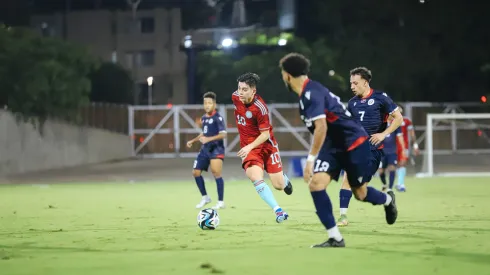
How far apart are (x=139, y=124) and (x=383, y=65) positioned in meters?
15.1

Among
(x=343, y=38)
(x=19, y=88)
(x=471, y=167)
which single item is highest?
(x=343, y=38)

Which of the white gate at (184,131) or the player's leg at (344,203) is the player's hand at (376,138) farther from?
the white gate at (184,131)

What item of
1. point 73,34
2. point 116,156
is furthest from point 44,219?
point 73,34

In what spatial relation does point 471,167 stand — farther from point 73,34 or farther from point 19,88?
point 73,34

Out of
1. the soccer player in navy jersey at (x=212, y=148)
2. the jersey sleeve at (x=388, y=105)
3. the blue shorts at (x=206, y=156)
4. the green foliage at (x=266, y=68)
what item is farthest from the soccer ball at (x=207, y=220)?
the green foliage at (x=266, y=68)

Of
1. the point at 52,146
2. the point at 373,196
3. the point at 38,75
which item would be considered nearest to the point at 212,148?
the point at 373,196

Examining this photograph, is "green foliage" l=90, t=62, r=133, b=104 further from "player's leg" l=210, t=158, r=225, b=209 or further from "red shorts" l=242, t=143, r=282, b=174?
"red shorts" l=242, t=143, r=282, b=174

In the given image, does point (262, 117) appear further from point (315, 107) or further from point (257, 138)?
point (315, 107)

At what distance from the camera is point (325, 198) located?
1034 centimetres

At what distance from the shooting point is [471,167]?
3662 centimetres

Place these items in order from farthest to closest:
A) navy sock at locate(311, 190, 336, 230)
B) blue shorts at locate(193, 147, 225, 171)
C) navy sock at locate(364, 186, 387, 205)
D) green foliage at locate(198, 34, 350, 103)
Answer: green foliage at locate(198, 34, 350, 103) < blue shorts at locate(193, 147, 225, 171) < navy sock at locate(364, 186, 387, 205) < navy sock at locate(311, 190, 336, 230)

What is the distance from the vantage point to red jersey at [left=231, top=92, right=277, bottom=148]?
46.9ft

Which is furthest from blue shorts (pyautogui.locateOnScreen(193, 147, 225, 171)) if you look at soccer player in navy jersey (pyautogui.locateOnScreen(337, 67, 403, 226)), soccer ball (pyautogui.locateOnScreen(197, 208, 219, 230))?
soccer ball (pyautogui.locateOnScreen(197, 208, 219, 230))

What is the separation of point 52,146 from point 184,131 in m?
9.39
